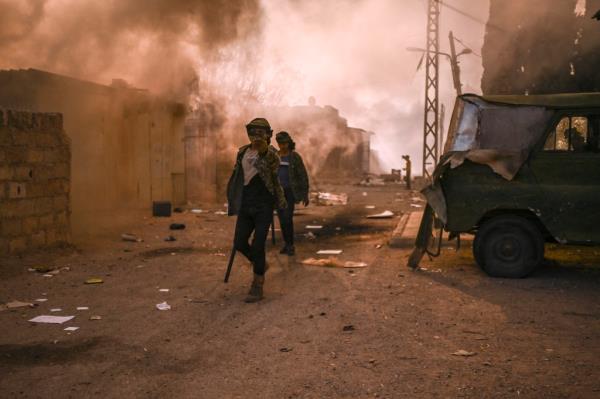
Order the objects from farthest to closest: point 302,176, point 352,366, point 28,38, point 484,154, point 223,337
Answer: point 28,38
point 302,176
point 484,154
point 223,337
point 352,366

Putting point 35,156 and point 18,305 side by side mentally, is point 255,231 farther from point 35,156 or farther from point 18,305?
point 35,156

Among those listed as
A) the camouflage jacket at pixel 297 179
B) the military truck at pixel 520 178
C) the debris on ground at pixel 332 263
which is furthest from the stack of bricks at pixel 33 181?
the military truck at pixel 520 178

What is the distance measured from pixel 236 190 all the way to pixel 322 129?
123 feet

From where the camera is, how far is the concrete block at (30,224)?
8.41 meters

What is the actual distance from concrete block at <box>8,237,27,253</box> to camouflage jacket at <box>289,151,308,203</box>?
160 inches

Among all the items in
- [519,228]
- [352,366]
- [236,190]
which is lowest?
[352,366]

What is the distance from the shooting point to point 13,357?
13.9ft

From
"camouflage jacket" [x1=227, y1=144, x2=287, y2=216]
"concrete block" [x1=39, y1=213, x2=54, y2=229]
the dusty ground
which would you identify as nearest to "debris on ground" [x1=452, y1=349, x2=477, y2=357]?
the dusty ground

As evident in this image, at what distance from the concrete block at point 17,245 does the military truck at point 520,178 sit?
5.86m

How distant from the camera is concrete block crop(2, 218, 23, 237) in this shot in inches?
319

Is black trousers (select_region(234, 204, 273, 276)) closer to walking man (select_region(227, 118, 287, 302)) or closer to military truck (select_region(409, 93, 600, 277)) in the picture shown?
walking man (select_region(227, 118, 287, 302))

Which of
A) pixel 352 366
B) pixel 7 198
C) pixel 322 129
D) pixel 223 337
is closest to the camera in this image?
pixel 352 366

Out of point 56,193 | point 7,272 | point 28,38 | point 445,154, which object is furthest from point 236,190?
point 28,38

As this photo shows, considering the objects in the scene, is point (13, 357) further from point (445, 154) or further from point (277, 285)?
point (445, 154)
